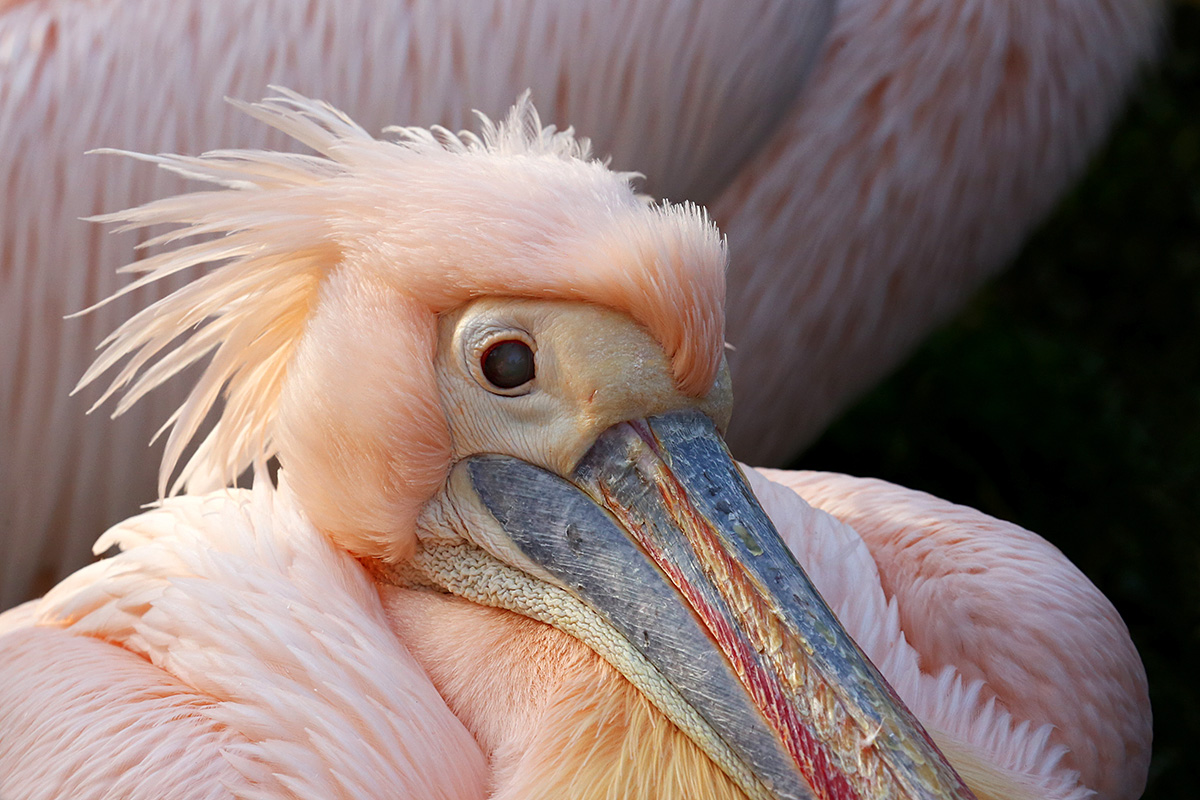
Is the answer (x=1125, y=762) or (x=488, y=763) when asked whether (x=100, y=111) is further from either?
(x=1125, y=762)

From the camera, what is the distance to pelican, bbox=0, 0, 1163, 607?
264 cm

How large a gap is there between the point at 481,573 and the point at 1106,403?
2959 millimetres

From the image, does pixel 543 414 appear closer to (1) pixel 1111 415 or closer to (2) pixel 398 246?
(2) pixel 398 246

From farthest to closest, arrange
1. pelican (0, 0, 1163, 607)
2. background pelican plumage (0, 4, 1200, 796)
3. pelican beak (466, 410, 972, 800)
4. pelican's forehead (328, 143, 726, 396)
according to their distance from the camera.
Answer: background pelican plumage (0, 4, 1200, 796) < pelican (0, 0, 1163, 607) < pelican's forehead (328, 143, 726, 396) < pelican beak (466, 410, 972, 800)

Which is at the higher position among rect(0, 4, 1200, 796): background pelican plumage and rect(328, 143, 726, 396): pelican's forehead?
rect(328, 143, 726, 396): pelican's forehead

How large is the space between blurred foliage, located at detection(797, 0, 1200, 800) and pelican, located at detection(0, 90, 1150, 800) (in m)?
1.82

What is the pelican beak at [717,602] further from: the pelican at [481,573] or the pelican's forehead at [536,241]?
the pelican's forehead at [536,241]

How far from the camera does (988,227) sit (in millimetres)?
3227

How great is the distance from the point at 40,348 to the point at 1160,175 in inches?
148

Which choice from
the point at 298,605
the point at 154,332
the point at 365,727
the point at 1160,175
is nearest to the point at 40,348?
the point at 154,332

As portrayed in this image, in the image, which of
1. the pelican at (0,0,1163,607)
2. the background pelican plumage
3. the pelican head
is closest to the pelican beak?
the pelican head

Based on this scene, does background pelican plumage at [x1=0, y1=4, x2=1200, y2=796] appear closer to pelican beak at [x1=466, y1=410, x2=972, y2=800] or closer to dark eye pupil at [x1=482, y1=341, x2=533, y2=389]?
pelican beak at [x1=466, y1=410, x2=972, y2=800]

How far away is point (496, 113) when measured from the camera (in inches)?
106

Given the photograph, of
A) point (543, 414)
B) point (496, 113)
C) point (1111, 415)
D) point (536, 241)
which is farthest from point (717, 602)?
point (1111, 415)
